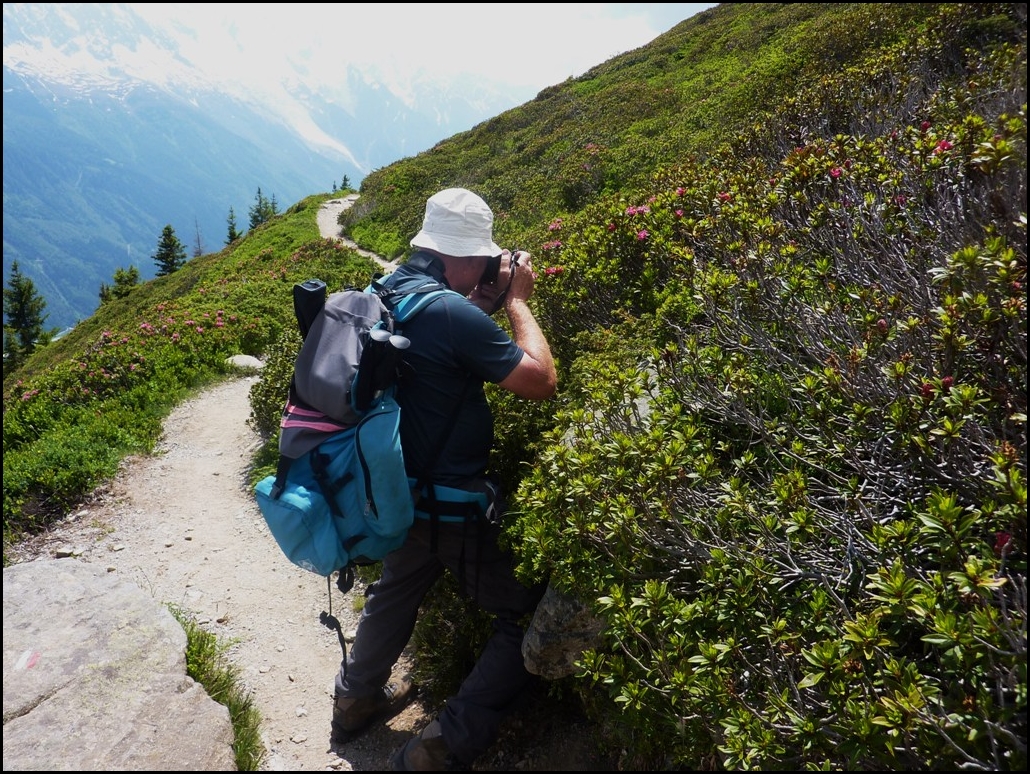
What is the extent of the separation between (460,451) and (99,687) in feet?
7.92

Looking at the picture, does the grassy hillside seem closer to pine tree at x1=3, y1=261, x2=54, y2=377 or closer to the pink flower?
the pink flower

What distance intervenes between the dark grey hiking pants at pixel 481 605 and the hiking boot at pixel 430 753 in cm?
5

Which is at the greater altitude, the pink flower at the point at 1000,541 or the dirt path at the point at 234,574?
the pink flower at the point at 1000,541

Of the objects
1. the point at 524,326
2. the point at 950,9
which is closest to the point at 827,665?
the point at 524,326

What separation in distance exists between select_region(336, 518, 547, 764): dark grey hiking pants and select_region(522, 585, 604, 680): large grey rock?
10.5 inches

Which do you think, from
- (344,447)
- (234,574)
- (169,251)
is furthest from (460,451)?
(169,251)

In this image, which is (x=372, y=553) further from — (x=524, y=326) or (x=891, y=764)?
(x=891, y=764)

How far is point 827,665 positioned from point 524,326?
77.2 inches

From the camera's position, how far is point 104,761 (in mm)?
2965

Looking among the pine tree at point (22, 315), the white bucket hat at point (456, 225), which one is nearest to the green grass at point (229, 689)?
the white bucket hat at point (456, 225)

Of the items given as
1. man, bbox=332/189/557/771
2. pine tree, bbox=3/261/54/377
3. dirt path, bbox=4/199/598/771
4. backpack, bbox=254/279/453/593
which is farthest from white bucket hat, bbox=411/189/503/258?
pine tree, bbox=3/261/54/377

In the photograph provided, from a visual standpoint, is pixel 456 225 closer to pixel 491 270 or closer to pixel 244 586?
pixel 491 270

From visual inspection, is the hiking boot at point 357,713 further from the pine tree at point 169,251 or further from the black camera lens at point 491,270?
the pine tree at point 169,251

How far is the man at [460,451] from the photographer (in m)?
2.89
